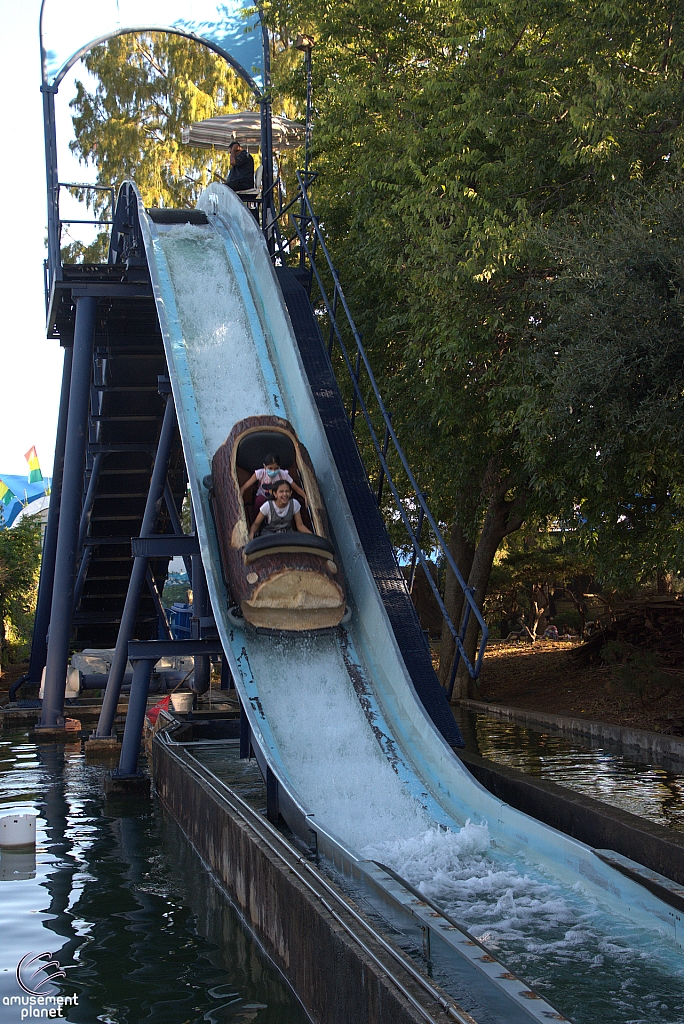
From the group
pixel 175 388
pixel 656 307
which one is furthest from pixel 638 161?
pixel 175 388

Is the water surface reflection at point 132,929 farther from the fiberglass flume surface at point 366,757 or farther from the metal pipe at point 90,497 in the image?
the metal pipe at point 90,497

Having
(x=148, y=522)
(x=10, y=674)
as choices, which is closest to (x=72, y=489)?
(x=148, y=522)

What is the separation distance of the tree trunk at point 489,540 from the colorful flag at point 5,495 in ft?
92.7

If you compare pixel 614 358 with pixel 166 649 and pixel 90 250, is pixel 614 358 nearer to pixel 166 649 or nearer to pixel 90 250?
pixel 166 649

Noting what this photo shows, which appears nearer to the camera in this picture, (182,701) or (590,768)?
(590,768)

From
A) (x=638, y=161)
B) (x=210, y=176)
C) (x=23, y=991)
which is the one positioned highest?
(x=210, y=176)

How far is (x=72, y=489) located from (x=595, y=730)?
7.28m

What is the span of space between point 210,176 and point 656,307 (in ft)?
75.1

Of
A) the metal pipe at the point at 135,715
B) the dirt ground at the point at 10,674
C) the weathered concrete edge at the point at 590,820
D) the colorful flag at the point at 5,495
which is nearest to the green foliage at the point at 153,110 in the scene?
the dirt ground at the point at 10,674

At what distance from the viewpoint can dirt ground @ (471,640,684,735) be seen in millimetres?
14109

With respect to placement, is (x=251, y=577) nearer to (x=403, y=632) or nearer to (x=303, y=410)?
(x=403, y=632)

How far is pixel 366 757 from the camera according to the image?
8.05m

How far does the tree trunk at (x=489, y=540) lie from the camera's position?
1647cm

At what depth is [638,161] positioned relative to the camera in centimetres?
1172
